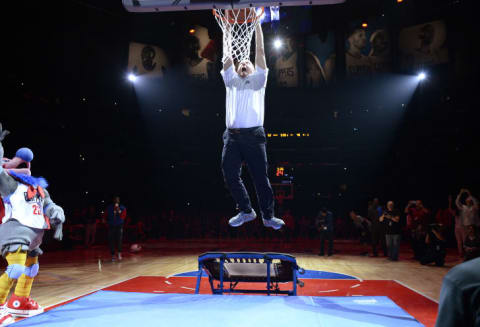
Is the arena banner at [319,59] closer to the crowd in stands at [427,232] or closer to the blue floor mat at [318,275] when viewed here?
the crowd in stands at [427,232]

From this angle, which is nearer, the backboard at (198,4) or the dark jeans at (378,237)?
the backboard at (198,4)

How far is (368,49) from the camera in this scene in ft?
52.2

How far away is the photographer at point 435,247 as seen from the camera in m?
10.1

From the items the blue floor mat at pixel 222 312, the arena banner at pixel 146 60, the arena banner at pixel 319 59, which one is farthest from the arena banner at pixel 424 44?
the blue floor mat at pixel 222 312

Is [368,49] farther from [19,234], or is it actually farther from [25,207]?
[19,234]

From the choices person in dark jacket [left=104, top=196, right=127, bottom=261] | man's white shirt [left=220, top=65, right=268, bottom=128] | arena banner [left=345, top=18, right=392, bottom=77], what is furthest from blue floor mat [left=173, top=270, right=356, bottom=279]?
arena banner [left=345, top=18, right=392, bottom=77]

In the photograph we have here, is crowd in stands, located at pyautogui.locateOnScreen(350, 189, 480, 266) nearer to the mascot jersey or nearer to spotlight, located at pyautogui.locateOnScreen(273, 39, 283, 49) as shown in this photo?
spotlight, located at pyautogui.locateOnScreen(273, 39, 283, 49)

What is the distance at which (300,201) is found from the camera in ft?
71.1

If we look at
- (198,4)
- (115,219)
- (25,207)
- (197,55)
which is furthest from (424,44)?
(25,207)

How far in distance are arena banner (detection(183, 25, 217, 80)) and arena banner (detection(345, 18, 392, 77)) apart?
5.95 metres

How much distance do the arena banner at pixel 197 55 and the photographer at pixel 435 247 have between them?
1039 cm

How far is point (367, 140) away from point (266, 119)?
5.77 m

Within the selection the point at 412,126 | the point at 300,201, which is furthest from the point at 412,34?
the point at 300,201

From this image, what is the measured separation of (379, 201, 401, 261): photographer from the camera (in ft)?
35.5
